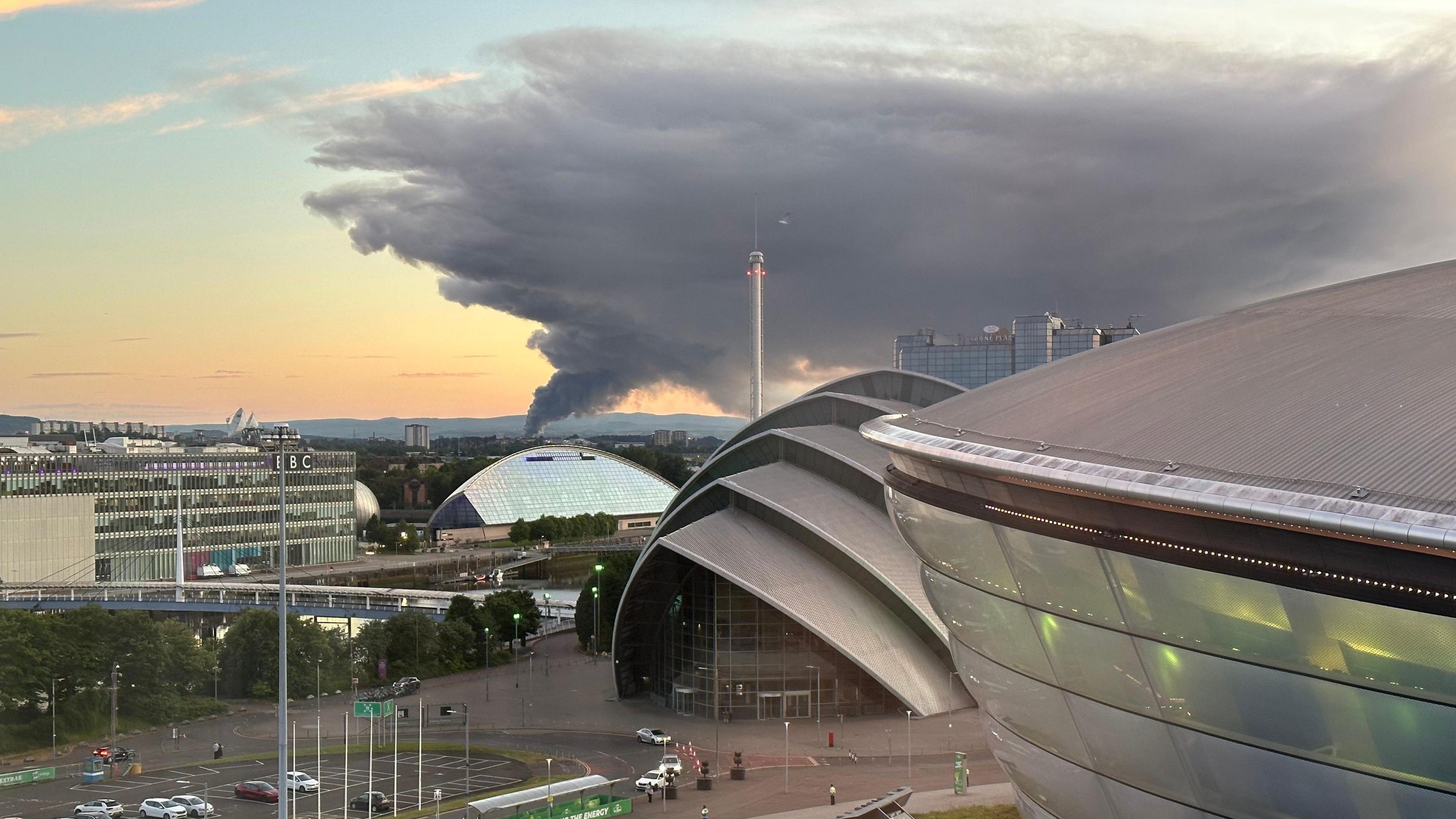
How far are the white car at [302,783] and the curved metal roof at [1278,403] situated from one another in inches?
1227

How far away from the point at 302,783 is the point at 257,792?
1.68m

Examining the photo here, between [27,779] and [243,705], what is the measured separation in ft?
52.7

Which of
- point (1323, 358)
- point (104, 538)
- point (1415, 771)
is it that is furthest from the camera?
point (104, 538)

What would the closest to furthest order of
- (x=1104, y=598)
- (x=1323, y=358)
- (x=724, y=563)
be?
(x=1104, y=598) < (x=1323, y=358) < (x=724, y=563)

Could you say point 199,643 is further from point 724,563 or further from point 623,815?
point 623,815

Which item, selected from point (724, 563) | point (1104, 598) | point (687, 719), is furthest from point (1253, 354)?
point (687, 719)

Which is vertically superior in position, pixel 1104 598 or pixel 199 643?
pixel 1104 598

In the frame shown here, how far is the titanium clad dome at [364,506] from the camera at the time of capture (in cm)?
15988

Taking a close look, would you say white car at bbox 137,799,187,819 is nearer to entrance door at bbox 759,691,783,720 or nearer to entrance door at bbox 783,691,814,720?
entrance door at bbox 759,691,783,720

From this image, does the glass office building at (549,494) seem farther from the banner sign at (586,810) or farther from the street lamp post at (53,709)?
the banner sign at (586,810)

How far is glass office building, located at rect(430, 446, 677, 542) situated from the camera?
534 feet

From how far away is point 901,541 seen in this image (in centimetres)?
6266

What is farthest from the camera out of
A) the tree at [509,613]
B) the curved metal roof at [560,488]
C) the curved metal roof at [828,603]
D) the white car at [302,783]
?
the curved metal roof at [560,488]

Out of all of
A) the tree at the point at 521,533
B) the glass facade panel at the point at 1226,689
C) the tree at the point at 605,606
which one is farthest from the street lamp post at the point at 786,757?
the tree at the point at 521,533
